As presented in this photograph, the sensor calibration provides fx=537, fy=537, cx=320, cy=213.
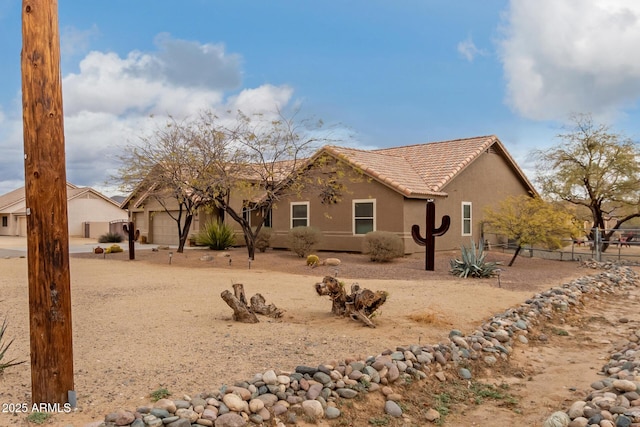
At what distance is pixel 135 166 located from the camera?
23.2 m

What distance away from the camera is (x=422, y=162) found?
25.5m

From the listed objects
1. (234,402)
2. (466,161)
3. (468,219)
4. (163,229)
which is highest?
(466,161)

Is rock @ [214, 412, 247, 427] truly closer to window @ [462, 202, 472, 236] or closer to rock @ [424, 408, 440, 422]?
rock @ [424, 408, 440, 422]

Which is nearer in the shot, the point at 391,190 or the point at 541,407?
the point at 541,407

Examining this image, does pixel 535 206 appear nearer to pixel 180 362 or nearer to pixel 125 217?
pixel 180 362

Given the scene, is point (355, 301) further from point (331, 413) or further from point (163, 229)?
point (163, 229)

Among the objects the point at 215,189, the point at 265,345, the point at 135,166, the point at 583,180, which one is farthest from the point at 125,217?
the point at 265,345

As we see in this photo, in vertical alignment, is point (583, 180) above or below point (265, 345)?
above

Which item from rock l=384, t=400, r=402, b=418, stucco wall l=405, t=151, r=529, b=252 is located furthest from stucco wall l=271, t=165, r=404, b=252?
rock l=384, t=400, r=402, b=418

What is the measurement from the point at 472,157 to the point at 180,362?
20.3 metres

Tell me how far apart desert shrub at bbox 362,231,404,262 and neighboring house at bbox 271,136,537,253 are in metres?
1.71

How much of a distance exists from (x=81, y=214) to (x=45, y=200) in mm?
46418

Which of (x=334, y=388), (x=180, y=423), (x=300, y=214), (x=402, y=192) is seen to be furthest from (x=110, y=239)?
(x=180, y=423)

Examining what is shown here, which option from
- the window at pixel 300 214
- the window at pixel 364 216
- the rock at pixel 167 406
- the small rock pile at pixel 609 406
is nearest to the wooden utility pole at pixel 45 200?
the rock at pixel 167 406
